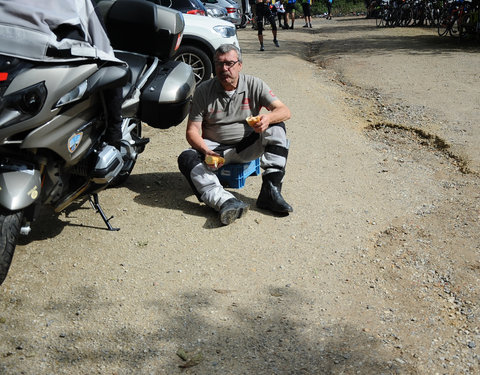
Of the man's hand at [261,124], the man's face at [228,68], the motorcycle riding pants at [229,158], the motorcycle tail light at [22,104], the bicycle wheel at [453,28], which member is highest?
the motorcycle tail light at [22,104]

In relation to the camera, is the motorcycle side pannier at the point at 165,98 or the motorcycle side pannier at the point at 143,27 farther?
the motorcycle side pannier at the point at 143,27

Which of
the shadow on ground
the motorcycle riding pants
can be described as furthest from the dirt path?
the motorcycle riding pants

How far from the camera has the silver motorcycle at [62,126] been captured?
3.29m

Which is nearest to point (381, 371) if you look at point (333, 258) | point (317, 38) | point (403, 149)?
point (333, 258)

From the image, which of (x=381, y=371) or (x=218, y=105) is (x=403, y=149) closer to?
(x=218, y=105)

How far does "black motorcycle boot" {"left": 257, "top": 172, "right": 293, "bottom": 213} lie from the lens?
4973mm

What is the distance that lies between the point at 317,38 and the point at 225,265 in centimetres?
1811

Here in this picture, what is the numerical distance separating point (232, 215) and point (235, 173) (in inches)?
22.9

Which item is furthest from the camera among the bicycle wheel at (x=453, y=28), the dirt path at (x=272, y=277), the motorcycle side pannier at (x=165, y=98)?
the bicycle wheel at (x=453, y=28)

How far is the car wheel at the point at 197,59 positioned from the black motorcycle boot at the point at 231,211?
5.22 meters

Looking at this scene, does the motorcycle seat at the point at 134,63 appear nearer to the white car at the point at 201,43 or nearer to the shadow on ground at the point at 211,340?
the shadow on ground at the point at 211,340

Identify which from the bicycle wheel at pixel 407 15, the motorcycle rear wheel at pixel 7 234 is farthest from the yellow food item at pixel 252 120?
the bicycle wheel at pixel 407 15

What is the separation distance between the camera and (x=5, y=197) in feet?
10.9

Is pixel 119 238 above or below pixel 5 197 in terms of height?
below
